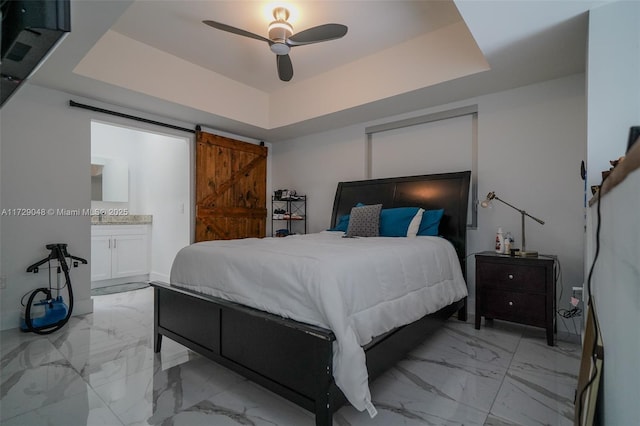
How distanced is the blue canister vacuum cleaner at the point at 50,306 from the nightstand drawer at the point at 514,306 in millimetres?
3777

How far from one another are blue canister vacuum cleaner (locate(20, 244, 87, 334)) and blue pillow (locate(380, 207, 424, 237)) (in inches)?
121

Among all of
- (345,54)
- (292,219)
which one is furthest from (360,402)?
(292,219)

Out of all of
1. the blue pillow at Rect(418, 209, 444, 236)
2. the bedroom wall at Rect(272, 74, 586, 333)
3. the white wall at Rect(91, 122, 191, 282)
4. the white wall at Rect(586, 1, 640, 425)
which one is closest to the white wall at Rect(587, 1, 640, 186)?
the white wall at Rect(586, 1, 640, 425)

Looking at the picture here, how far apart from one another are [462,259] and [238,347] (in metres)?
2.27

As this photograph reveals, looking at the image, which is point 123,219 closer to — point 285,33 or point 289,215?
point 289,215

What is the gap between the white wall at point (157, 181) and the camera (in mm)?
4520

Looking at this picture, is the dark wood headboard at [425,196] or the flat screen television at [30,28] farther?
the dark wood headboard at [425,196]

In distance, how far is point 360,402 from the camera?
1356 millimetres

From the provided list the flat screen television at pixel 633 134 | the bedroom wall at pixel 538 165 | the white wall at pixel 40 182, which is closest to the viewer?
the flat screen television at pixel 633 134

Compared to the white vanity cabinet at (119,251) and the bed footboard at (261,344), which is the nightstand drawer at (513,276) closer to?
the bed footboard at (261,344)

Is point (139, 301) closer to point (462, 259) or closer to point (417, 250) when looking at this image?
point (417, 250)

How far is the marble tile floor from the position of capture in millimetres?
1602

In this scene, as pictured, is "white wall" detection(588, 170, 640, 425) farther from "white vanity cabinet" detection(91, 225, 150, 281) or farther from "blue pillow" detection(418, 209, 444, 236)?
"white vanity cabinet" detection(91, 225, 150, 281)

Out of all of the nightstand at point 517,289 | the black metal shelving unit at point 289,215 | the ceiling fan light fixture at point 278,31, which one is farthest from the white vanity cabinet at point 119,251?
the nightstand at point 517,289
